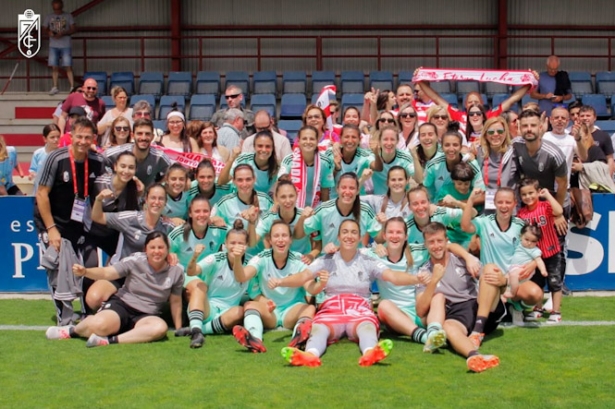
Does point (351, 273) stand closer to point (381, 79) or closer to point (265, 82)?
point (381, 79)

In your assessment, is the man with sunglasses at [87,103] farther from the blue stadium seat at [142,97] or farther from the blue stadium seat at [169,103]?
the blue stadium seat at [142,97]

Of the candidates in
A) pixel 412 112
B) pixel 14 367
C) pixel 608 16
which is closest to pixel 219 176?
pixel 412 112

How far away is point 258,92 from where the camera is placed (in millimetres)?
18344

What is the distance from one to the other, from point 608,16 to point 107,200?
14.2 m

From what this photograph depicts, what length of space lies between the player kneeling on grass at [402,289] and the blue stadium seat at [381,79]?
10.4m

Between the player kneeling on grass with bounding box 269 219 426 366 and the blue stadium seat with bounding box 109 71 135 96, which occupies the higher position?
the blue stadium seat with bounding box 109 71 135 96

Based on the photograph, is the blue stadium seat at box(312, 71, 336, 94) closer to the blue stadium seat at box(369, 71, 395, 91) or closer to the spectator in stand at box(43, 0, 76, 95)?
the blue stadium seat at box(369, 71, 395, 91)

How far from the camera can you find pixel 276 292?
7953mm

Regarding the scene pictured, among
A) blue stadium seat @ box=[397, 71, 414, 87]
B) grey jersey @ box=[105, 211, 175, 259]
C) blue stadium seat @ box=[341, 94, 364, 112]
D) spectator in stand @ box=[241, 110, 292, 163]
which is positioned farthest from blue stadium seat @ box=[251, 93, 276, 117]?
grey jersey @ box=[105, 211, 175, 259]

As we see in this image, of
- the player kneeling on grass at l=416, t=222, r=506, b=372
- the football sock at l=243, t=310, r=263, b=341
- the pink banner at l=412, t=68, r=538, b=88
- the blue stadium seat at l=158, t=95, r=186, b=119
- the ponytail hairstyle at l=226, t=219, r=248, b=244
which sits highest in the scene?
the blue stadium seat at l=158, t=95, r=186, b=119

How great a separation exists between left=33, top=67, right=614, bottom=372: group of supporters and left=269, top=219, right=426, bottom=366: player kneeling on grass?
0.04ft

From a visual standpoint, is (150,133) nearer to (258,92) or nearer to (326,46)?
(258,92)

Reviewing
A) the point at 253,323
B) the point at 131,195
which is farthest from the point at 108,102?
the point at 253,323

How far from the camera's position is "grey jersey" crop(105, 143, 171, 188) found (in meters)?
8.80
